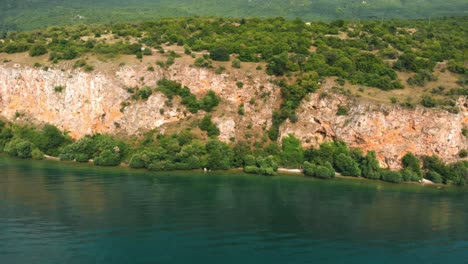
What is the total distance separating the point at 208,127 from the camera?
76.4m

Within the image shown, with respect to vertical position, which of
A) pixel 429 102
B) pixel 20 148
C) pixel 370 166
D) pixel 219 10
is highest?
pixel 219 10

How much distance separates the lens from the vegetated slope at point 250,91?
72750 millimetres

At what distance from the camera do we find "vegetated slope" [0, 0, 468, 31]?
531 ft

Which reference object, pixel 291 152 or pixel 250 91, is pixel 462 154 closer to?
pixel 291 152

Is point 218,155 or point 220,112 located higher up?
point 220,112

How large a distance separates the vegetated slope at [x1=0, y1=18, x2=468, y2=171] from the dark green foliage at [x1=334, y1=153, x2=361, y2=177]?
149 inches

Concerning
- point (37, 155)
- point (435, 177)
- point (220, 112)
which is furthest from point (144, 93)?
point (435, 177)

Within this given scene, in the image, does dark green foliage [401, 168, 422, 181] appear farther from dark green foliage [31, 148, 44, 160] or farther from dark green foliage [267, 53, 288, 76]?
dark green foliage [31, 148, 44, 160]

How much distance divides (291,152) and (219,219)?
3081cm

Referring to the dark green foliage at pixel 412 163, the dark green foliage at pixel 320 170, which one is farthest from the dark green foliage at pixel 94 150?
the dark green foliage at pixel 412 163

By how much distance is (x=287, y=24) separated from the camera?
107188 millimetres

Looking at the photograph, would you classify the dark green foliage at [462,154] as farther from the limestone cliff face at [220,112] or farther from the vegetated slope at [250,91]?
the vegetated slope at [250,91]

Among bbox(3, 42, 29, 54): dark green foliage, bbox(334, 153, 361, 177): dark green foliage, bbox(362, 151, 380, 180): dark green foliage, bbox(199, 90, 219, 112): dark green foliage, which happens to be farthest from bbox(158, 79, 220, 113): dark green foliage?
bbox(3, 42, 29, 54): dark green foliage

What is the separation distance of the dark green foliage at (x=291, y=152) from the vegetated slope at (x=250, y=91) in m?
1.53
